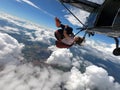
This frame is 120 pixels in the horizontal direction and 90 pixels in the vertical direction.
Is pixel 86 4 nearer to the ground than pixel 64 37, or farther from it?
farther from it

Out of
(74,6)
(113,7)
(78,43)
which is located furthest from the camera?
(74,6)

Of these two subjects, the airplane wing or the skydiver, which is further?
the airplane wing

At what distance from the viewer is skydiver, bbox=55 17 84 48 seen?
9297mm

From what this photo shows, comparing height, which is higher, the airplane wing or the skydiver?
the airplane wing

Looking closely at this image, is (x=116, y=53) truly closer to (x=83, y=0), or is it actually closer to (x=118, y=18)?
(x=83, y=0)

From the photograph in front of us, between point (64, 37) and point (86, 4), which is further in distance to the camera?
point (86, 4)

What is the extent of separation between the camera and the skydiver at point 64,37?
30.5 feet

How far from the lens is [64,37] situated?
9469mm

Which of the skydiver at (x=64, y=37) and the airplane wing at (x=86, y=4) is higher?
the airplane wing at (x=86, y=4)

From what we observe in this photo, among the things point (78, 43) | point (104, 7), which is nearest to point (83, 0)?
point (104, 7)

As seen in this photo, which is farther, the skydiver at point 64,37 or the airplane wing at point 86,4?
the airplane wing at point 86,4

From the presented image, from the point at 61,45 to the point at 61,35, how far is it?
556mm

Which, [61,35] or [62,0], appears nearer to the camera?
[61,35]

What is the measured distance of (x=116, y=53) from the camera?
11.9m
